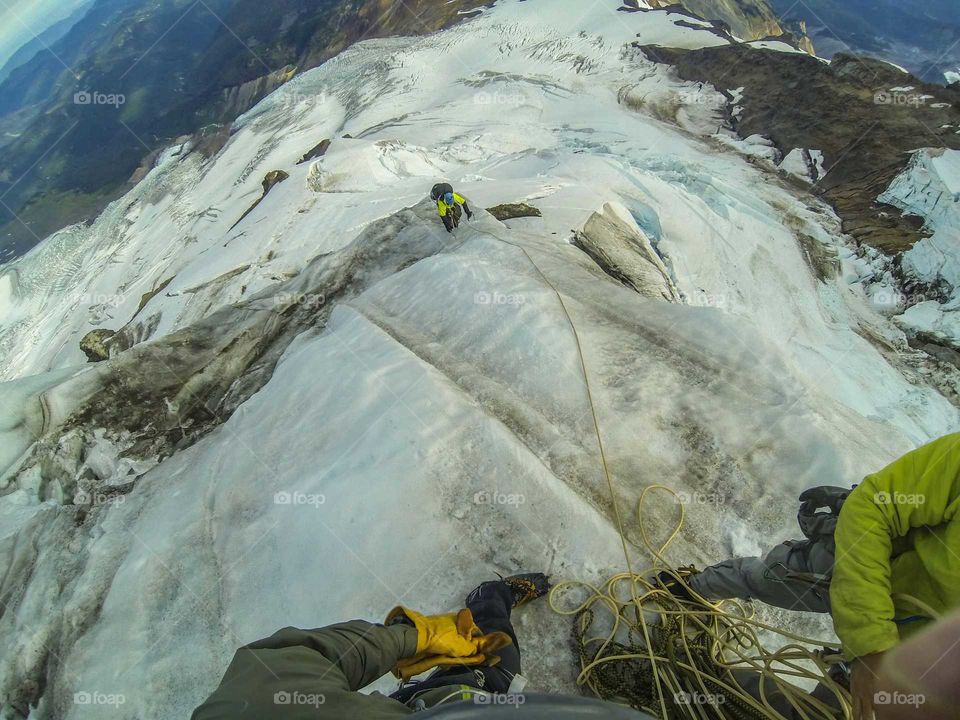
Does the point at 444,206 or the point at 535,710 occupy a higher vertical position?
the point at 535,710

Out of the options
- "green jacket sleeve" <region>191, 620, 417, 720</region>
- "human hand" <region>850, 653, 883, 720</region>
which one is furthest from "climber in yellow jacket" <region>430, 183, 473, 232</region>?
"human hand" <region>850, 653, 883, 720</region>

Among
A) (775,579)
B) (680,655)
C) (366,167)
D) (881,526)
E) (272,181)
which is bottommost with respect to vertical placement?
(680,655)

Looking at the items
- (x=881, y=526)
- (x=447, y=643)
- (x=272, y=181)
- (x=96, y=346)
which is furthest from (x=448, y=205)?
(x=272, y=181)

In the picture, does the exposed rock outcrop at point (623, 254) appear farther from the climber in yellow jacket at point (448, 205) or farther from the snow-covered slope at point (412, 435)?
the climber in yellow jacket at point (448, 205)

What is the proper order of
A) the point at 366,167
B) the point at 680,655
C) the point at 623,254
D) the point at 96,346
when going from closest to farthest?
the point at 680,655 → the point at 623,254 → the point at 96,346 → the point at 366,167

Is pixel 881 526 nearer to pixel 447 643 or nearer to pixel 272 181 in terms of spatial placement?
pixel 447 643

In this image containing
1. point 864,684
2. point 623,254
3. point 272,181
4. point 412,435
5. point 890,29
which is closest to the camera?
point 864,684
